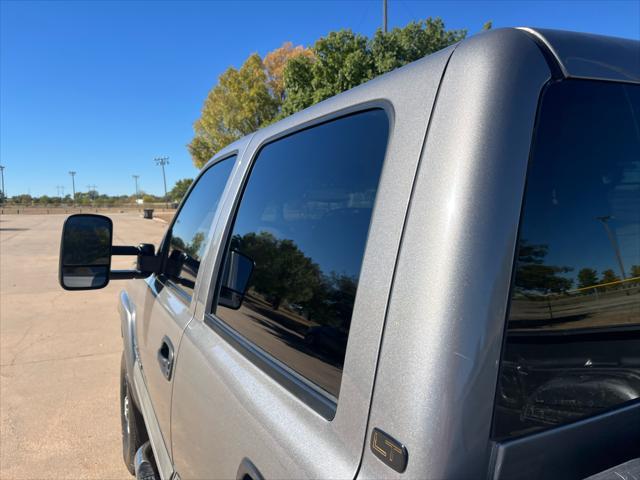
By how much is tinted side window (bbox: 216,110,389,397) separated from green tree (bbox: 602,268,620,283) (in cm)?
51

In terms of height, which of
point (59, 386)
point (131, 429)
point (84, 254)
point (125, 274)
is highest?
point (84, 254)

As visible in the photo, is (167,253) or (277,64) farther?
(277,64)

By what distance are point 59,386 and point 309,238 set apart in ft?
14.8

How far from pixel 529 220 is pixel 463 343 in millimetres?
268

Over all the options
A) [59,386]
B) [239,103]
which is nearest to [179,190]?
[239,103]

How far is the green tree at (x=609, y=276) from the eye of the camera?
0.94 m

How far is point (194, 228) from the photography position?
228cm

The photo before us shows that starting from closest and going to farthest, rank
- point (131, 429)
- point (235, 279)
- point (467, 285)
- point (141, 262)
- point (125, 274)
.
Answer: point (467, 285) < point (235, 279) < point (125, 274) < point (141, 262) < point (131, 429)

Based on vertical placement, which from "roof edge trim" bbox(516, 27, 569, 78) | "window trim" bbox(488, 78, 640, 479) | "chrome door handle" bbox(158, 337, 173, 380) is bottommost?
"chrome door handle" bbox(158, 337, 173, 380)

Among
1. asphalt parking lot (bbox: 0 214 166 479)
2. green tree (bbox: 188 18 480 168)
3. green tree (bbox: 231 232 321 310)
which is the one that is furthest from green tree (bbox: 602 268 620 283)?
green tree (bbox: 188 18 480 168)

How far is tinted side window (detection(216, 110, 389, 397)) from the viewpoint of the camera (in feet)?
3.46

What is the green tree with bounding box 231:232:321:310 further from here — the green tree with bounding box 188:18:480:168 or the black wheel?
the green tree with bounding box 188:18:480:168

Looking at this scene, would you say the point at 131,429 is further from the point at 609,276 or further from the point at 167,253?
the point at 609,276

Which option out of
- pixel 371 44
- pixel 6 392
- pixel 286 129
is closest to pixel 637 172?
pixel 286 129
